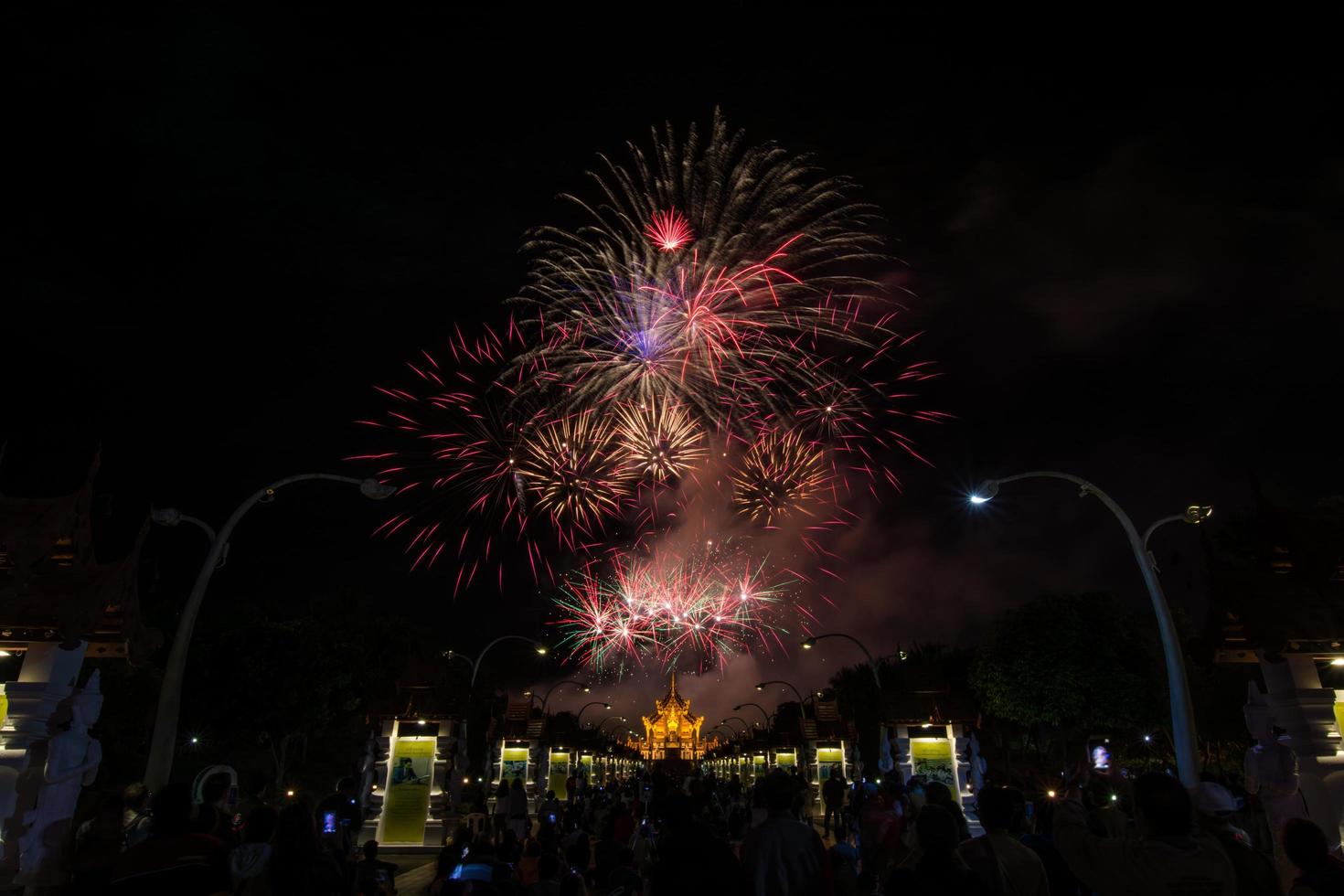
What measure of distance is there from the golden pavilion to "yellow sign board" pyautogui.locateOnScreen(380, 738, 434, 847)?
15106 centimetres

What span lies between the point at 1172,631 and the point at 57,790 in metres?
20.3

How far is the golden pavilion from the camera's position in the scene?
168750 mm

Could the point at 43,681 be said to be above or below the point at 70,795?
above

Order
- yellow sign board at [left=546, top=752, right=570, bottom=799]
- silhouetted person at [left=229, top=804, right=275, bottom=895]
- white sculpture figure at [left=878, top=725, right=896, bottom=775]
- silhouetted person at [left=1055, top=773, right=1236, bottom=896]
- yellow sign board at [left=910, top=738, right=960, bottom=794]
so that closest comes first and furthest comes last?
1. silhouetted person at [left=1055, top=773, right=1236, bottom=896]
2. silhouetted person at [left=229, top=804, right=275, bottom=895]
3. yellow sign board at [left=910, top=738, right=960, bottom=794]
4. white sculpture figure at [left=878, top=725, right=896, bottom=775]
5. yellow sign board at [left=546, top=752, right=570, bottom=799]

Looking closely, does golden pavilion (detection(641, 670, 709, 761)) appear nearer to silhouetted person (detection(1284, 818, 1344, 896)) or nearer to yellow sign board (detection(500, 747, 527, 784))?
yellow sign board (detection(500, 747, 527, 784))

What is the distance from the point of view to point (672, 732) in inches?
6698

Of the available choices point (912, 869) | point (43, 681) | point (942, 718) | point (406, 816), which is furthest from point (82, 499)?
point (942, 718)

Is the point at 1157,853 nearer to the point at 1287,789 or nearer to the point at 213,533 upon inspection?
the point at 1287,789

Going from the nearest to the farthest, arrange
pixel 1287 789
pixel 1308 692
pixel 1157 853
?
pixel 1157 853, pixel 1287 789, pixel 1308 692

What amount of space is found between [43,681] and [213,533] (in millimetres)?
3846

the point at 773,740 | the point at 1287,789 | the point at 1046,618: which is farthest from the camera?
the point at 773,740

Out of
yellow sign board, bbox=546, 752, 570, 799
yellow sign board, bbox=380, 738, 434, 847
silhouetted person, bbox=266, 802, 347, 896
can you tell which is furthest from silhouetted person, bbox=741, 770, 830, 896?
yellow sign board, bbox=546, 752, 570, 799

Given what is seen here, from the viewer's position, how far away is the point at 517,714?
40562 millimetres

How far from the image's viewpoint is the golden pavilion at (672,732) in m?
169
